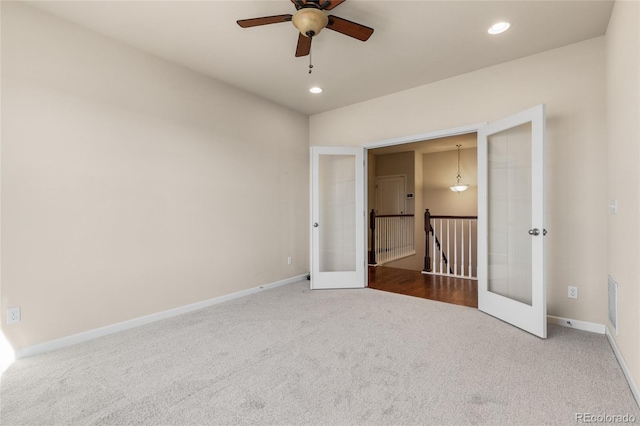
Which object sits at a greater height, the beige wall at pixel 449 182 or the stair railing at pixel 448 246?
the beige wall at pixel 449 182

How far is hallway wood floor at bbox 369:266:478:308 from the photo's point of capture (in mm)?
4086

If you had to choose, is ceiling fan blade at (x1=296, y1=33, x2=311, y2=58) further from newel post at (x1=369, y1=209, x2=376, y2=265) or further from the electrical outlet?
Result: newel post at (x1=369, y1=209, x2=376, y2=265)

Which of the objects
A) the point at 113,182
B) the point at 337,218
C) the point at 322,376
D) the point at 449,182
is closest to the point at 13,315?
the point at 113,182

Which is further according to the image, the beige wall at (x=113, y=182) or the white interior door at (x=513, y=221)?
the white interior door at (x=513, y=221)

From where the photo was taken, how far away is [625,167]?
2.17 metres

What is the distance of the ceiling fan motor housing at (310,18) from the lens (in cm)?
220

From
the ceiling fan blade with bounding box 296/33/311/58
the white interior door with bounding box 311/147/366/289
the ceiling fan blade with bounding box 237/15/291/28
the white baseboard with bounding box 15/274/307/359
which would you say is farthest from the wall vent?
the white baseboard with bounding box 15/274/307/359

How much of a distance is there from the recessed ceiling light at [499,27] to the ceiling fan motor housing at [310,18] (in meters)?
1.63

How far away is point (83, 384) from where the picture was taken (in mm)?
2074

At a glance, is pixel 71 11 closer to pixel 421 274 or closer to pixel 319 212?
pixel 319 212

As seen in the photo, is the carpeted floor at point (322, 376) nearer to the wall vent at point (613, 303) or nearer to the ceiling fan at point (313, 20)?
the wall vent at point (613, 303)

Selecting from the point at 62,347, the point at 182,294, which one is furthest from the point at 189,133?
the point at 62,347

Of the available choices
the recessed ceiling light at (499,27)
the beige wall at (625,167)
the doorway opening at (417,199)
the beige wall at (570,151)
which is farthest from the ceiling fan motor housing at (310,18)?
the doorway opening at (417,199)

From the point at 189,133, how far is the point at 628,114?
3981 millimetres
